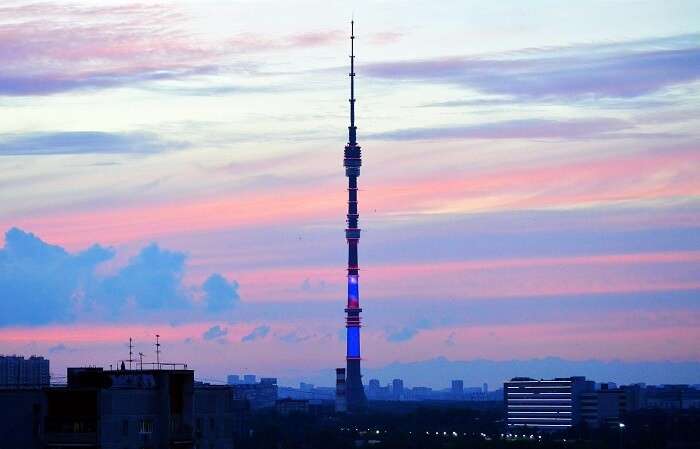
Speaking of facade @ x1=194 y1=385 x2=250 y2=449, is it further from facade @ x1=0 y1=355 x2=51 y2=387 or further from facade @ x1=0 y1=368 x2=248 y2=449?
facade @ x1=0 y1=355 x2=51 y2=387

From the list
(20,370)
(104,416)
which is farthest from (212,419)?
(20,370)

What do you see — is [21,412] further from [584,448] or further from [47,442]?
[584,448]

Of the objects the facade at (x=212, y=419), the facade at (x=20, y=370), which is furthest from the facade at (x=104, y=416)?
the facade at (x=20, y=370)

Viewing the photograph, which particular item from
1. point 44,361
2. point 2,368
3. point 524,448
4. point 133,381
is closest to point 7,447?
point 133,381

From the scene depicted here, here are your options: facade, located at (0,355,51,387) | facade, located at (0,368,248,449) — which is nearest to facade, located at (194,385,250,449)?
facade, located at (0,368,248,449)

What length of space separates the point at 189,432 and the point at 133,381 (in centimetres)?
326

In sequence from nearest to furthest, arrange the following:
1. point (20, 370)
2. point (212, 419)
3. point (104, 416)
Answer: point (104, 416) < point (212, 419) < point (20, 370)

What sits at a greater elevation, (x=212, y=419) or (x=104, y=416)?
(x=104, y=416)

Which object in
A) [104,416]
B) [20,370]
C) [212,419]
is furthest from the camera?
[20,370]

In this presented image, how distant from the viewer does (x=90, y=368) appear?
5103 cm

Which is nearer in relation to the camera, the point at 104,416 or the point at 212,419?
the point at 104,416

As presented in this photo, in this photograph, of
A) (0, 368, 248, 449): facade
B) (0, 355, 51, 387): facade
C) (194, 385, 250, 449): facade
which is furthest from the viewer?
(0, 355, 51, 387): facade

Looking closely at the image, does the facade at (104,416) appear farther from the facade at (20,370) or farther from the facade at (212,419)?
the facade at (20,370)

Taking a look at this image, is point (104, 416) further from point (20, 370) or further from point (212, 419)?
point (20, 370)
